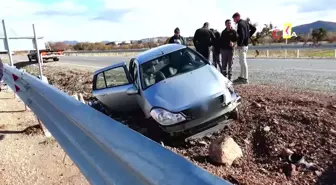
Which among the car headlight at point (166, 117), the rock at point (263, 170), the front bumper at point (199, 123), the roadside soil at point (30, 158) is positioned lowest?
the rock at point (263, 170)

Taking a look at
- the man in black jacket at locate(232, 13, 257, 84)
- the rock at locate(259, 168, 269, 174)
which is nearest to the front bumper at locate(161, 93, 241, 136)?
the rock at locate(259, 168, 269, 174)

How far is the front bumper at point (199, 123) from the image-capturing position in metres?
5.70

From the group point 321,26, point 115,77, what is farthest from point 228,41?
point 321,26

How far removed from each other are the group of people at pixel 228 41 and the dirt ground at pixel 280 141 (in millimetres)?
2734

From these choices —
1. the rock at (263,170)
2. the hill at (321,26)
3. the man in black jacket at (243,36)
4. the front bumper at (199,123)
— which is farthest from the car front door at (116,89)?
the hill at (321,26)

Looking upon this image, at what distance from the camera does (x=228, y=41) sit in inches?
413

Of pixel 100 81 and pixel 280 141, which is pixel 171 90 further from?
pixel 100 81

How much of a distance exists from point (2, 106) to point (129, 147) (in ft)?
23.5

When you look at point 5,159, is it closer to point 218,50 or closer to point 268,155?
point 268,155

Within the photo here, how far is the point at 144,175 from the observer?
2070mm

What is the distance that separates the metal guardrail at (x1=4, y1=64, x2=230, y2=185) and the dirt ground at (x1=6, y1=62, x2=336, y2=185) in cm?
143

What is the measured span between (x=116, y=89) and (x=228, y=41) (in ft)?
15.1

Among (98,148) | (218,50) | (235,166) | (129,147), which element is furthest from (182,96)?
(218,50)

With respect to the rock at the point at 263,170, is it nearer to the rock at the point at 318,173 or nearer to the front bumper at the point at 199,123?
the rock at the point at 318,173
